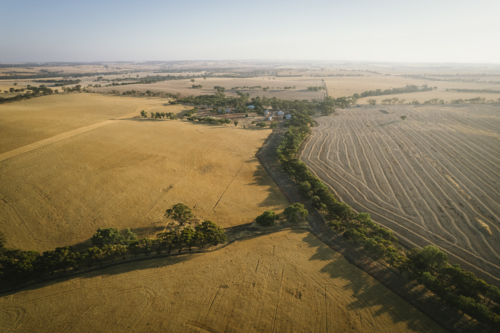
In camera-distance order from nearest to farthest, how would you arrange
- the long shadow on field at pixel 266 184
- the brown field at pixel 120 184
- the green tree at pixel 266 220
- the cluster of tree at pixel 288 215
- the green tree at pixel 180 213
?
the green tree at pixel 266 220
the cluster of tree at pixel 288 215
the green tree at pixel 180 213
the brown field at pixel 120 184
the long shadow on field at pixel 266 184

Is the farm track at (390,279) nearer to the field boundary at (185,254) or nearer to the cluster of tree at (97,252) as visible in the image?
the field boundary at (185,254)

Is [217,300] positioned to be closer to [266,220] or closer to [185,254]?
[185,254]

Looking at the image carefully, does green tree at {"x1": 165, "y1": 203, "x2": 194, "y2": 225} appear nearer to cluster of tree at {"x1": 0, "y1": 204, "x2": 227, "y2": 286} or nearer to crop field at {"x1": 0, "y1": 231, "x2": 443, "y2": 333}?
cluster of tree at {"x1": 0, "y1": 204, "x2": 227, "y2": 286}

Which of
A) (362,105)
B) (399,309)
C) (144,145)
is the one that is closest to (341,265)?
(399,309)

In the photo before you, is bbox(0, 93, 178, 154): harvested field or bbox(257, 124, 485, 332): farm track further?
bbox(0, 93, 178, 154): harvested field

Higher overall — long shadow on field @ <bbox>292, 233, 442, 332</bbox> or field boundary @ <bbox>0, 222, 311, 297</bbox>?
field boundary @ <bbox>0, 222, 311, 297</bbox>

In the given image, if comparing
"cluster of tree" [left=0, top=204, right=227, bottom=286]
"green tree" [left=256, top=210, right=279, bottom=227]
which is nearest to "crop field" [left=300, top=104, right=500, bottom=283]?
"green tree" [left=256, top=210, right=279, bottom=227]

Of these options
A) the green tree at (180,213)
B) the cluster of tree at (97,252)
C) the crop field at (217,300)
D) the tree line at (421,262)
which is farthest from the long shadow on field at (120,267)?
the tree line at (421,262)
